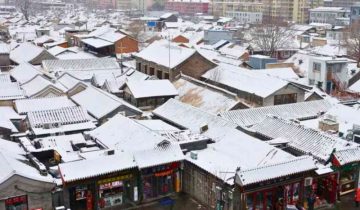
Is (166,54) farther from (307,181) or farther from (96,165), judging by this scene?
(307,181)

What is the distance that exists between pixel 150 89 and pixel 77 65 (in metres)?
17.7

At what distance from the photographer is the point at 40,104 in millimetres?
31547

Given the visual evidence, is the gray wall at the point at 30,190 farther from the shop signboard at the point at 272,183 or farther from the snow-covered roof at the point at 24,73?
the snow-covered roof at the point at 24,73

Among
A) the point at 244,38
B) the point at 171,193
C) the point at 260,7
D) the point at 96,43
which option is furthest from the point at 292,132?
the point at 260,7

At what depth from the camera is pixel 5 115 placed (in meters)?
30.3

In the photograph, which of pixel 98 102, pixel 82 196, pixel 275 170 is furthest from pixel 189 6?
pixel 82 196

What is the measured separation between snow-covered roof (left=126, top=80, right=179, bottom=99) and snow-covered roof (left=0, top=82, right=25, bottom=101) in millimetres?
8250

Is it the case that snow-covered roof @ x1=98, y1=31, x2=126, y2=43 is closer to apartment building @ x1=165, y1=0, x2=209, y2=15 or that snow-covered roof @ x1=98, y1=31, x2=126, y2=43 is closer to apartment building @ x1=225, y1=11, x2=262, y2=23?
apartment building @ x1=225, y1=11, x2=262, y2=23

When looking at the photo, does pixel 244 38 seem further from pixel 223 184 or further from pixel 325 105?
pixel 223 184

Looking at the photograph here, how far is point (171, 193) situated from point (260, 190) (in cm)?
485

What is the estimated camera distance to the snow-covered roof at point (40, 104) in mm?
31109

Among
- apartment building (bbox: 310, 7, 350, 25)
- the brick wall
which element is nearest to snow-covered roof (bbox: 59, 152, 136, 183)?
the brick wall

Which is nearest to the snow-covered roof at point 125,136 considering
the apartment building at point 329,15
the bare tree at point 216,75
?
the bare tree at point 216,75

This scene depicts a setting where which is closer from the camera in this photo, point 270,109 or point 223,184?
point 223,184
